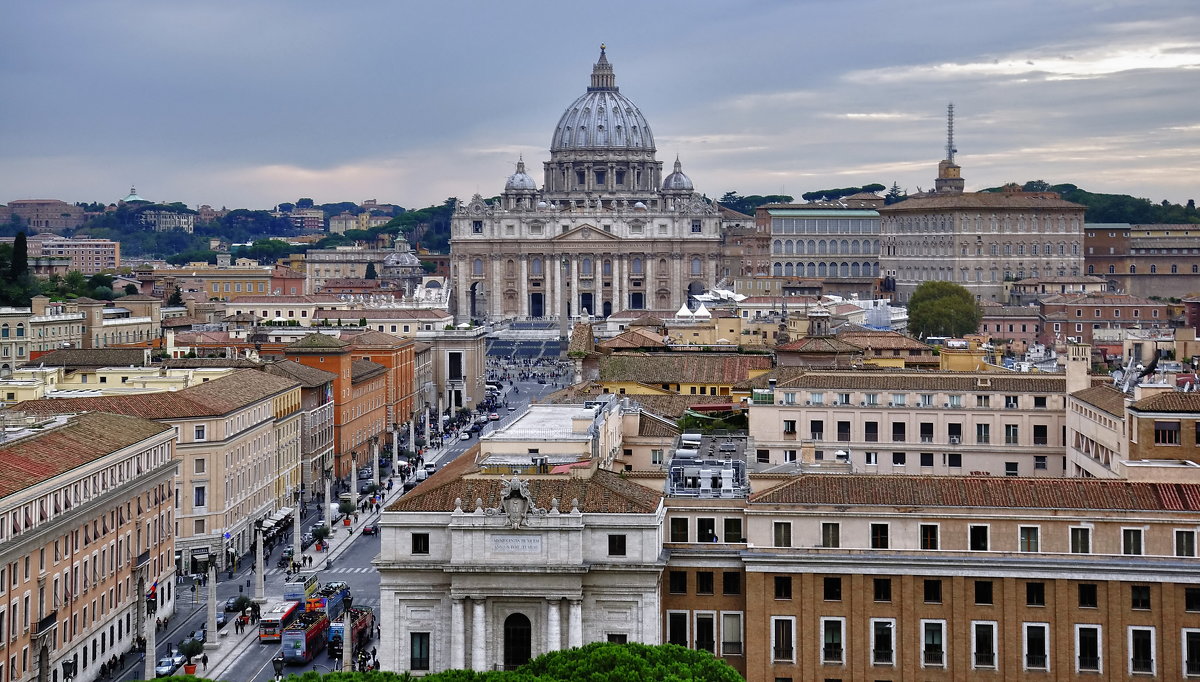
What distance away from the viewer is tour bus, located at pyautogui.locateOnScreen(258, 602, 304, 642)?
41.5 m

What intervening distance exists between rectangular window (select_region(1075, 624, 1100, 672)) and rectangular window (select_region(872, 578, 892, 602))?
2.85m

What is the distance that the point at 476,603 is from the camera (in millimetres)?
29781

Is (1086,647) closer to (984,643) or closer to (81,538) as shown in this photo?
(984,643)

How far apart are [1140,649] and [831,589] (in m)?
4.68

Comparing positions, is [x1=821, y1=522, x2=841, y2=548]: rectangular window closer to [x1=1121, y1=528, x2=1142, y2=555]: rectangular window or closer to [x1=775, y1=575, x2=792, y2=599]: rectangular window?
[x1=775, y1=575, x2=792, y2=599]: rectangular window

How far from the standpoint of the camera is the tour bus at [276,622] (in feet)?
136

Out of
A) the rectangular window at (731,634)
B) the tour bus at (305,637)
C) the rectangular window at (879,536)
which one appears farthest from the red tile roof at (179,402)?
the rectangular window at (879,536)

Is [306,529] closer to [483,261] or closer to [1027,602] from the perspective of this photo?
[1027,602]

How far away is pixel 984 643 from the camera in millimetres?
29609

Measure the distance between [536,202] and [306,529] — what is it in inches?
5158

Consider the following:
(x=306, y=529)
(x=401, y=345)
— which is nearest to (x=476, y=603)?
(x=306, y=529)

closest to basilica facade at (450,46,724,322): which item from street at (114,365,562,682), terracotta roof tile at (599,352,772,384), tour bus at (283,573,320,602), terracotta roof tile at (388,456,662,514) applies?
street at (114,365,562,682)

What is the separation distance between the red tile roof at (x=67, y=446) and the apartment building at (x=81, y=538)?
0.03m

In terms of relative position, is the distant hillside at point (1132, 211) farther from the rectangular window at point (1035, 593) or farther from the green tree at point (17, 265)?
the rectangular window at point (1035, 593)
